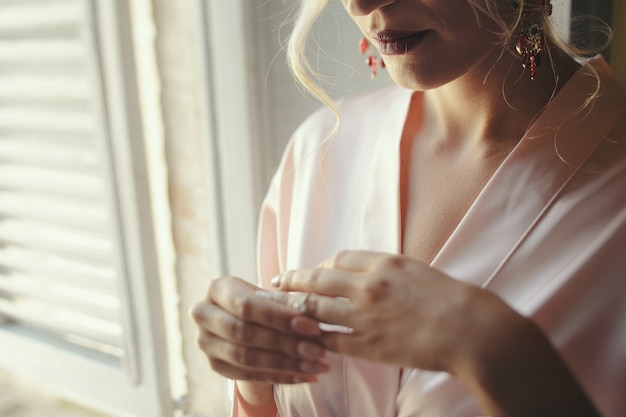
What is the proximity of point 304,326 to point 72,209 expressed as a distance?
85 centimetres

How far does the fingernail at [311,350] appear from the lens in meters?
→ 0.55

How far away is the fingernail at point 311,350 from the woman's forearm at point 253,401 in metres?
0.22

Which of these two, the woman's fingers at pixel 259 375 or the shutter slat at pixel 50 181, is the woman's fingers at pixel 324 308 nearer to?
the woman's fingers at pixel 259 375

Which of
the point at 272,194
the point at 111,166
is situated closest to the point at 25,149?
the point at 111,166

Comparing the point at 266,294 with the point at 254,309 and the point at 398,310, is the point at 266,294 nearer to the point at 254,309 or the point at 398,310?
the point at 254,309

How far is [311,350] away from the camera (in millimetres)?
550

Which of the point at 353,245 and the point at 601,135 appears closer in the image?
the point at 601,135

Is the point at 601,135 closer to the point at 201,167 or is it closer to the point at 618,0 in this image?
the point at 618,0

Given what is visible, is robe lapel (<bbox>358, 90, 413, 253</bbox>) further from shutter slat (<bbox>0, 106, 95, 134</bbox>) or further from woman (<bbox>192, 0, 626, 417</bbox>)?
shutter slat (<bbox>0, 106, 95, 134</bbox>)

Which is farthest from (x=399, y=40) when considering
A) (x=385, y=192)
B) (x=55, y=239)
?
(x=55, y=239)

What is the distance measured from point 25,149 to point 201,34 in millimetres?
494

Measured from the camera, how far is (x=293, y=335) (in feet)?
1.84

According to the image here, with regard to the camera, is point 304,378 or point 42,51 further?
point 42,51

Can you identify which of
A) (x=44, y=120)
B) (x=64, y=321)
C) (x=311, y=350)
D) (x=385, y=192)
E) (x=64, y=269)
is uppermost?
(x=44, y=120)
